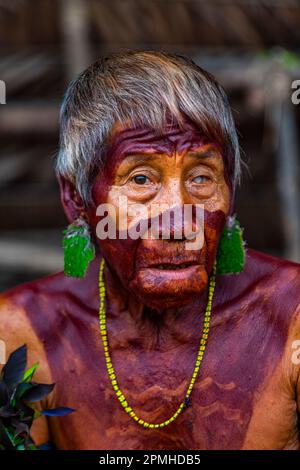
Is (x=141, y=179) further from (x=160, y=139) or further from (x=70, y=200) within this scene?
A: (x=70, y=200)

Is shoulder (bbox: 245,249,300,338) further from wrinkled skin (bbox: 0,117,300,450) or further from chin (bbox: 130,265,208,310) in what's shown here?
chin (bbox: 130,265,208,310)

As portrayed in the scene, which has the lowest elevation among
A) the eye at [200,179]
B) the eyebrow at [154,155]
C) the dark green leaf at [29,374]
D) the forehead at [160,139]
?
the dark green leaf at [29,374]

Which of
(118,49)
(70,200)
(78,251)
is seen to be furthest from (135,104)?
(118,49)

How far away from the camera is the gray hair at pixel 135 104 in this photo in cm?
293

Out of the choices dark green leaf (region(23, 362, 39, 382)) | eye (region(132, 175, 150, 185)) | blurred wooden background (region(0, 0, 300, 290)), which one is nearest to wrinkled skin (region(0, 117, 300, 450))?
eye (region(132, 175, 150, 185))

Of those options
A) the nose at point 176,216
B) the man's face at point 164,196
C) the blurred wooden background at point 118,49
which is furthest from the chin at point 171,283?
the blurred wooden background at point 118,49

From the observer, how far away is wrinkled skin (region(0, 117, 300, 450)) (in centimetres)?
298

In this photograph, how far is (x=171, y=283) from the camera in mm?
2891

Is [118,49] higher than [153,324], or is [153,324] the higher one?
[118,49]

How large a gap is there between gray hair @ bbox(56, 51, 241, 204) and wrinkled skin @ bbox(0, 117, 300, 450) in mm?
54

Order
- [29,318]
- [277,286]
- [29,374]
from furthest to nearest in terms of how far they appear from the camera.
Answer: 1. [29,318]
2. [277,286]
3. [29,374]

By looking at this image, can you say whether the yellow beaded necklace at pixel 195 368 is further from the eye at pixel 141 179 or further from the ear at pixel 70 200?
the eye at pixel 141 179

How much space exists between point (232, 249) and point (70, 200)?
63 centimetres
